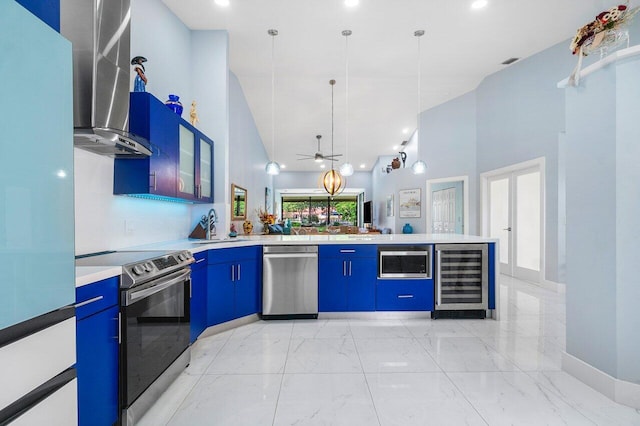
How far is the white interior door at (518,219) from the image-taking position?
494 cm

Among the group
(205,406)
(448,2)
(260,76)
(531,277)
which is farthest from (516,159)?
(205,406)

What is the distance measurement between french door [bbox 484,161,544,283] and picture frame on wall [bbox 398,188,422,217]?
Result: 72.4 inches

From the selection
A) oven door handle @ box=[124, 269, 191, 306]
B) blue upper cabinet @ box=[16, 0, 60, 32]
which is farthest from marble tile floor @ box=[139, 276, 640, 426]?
blue upper cabinet @ box=[16, 0, 60, 32]

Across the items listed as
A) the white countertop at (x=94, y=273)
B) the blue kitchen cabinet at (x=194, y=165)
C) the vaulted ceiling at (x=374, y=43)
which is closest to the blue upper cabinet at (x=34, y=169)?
the white countertop at (x=94, y=273)

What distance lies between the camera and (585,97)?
198cm

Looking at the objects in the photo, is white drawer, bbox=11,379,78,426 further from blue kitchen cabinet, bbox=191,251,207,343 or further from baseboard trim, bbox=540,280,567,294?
baseboard trim, bbox=540,280,567,294

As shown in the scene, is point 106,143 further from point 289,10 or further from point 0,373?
point 289,10

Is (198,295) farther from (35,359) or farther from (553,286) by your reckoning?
(553,286)

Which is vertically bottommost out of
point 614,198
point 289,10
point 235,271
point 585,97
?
point 235,271

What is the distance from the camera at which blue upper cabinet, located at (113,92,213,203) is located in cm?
229

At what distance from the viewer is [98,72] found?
1700 mm

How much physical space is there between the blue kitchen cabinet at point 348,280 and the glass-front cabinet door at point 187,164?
1448mm

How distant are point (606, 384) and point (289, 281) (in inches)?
98.7

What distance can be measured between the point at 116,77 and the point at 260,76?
4002 millimetres
